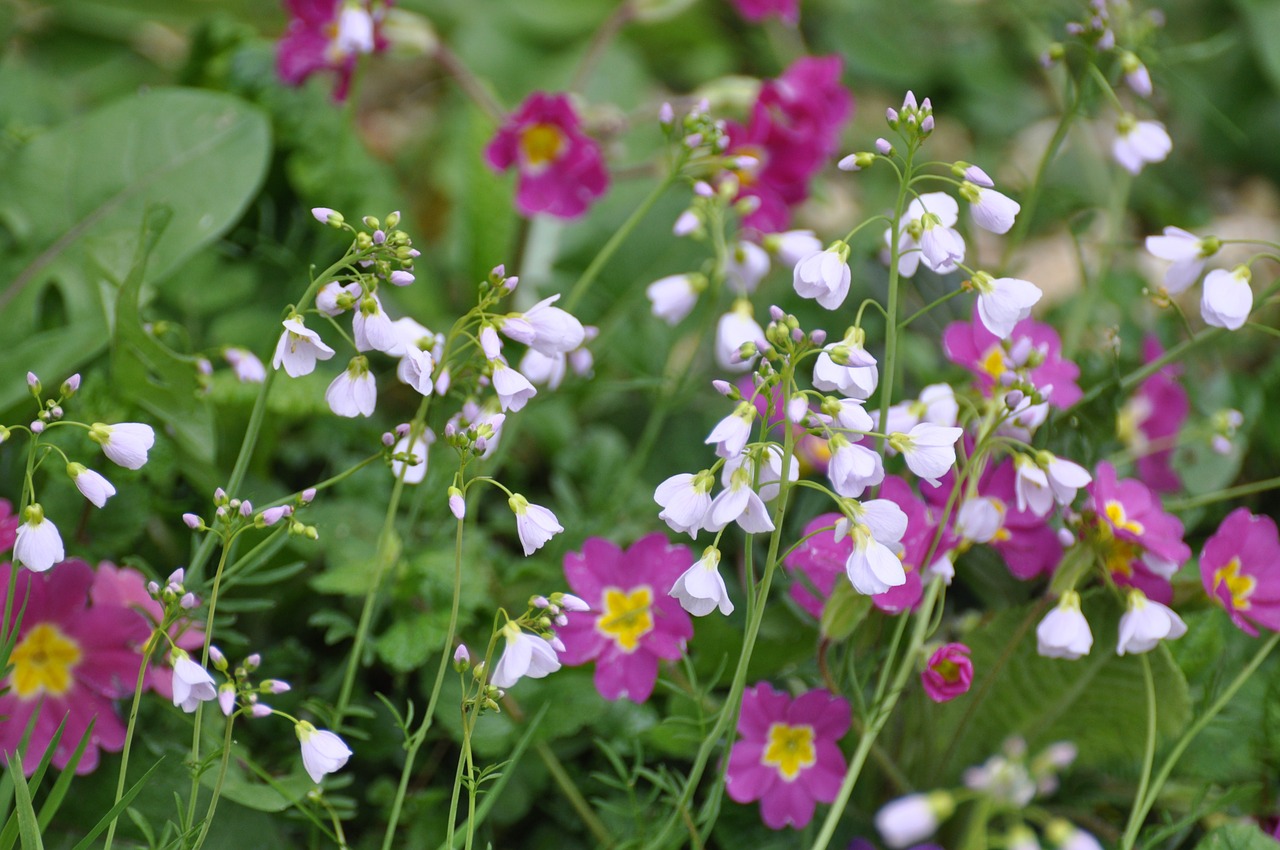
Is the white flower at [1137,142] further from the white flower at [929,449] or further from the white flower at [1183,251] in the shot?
the white flower at [929,449]

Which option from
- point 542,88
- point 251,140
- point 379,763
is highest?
point 251,140

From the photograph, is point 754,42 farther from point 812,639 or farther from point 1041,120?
point 812,639

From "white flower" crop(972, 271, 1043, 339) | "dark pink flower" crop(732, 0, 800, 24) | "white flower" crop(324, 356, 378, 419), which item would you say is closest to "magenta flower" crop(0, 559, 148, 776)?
"white flower" crop(324, 356, 378, 419)

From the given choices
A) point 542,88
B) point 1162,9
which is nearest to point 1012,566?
point 542,88

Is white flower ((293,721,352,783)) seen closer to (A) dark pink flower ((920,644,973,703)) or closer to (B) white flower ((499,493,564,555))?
(B) white flower ((499,493,564,555))

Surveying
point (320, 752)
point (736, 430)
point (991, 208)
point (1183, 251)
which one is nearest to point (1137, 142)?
point (1183, 251)
